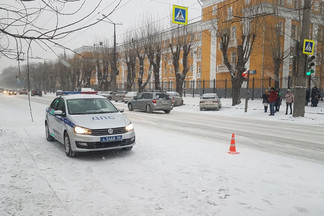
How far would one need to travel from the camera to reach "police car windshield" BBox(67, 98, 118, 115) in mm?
7479

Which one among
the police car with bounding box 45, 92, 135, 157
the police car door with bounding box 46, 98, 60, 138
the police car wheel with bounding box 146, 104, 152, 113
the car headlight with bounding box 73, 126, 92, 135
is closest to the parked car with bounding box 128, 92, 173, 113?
the police car wheel with bounding box 146, 104, 152, 113

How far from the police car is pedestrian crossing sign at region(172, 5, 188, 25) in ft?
26.6

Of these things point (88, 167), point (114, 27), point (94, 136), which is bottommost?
point (88, 167)

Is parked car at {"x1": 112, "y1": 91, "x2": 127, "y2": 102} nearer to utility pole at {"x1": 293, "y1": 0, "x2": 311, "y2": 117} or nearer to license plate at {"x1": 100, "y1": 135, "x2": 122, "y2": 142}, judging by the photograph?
utility pole at {"x1": 293, "y1": 0, "x2": 311, "y2": 117}

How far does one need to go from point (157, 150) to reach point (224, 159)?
1.90m

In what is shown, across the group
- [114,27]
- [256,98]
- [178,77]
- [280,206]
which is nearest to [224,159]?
[280,206]

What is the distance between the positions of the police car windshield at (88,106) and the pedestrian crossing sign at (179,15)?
7.96 meters

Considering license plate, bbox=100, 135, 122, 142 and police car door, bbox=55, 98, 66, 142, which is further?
police car door, bbox=55, 98, 66, 142

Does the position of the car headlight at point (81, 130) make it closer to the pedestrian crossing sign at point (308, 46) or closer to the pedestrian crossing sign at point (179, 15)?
the pedestrian crossing sign at point (179, 15)

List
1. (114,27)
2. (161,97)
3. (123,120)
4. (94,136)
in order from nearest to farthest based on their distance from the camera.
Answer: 1. (94,136)
2. (123,120)
3. (161,97)
4. (114,27)

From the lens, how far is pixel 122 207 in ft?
12.9

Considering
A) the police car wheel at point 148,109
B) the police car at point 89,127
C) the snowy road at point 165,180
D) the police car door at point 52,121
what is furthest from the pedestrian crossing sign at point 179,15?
the snowy road at point 165,180

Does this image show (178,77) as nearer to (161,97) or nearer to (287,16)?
(161,97)

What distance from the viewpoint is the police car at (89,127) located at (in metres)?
6.37
